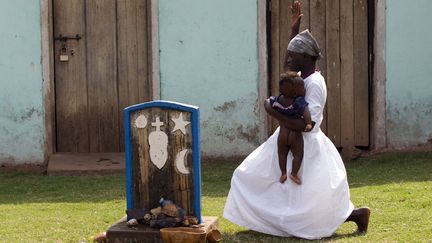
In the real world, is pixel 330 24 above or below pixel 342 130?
above

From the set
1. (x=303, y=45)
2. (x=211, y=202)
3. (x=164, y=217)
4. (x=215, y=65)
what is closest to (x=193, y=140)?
(x=164, y=217)

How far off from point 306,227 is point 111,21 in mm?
5083

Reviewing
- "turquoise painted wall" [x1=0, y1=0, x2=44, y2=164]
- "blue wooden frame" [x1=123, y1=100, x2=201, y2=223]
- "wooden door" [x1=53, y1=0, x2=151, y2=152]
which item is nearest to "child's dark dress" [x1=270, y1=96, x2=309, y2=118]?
"blue wooden frame" [x1=123, y1=100, x2=201, y2=223]

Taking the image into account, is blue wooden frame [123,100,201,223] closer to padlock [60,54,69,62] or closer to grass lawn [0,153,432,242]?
grass lawn [0,153,432,242]

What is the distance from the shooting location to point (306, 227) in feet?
20.1

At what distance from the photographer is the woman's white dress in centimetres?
613

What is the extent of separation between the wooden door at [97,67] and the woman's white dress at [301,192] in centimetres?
436

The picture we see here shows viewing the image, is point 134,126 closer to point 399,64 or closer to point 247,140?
point 247,140

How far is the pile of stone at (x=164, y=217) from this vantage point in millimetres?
6047

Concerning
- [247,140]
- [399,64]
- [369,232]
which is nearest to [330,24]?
[399,64]

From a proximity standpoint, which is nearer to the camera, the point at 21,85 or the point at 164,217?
the point at 164,217

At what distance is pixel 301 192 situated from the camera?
20.2ft

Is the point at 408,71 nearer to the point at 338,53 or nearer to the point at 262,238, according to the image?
the point at 338,53

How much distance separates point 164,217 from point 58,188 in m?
3.30
